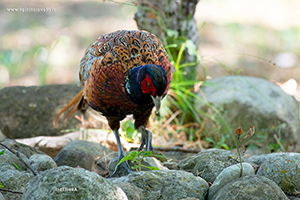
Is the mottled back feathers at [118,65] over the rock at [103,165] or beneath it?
over

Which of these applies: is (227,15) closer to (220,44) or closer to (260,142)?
(220,44)

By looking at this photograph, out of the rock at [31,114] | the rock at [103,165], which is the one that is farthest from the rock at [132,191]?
the rock at [31,114]

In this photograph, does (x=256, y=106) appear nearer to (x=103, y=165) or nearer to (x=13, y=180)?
(x=103, y=165)

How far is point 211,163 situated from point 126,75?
1.06m

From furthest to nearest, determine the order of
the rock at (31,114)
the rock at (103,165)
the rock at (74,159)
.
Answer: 1. the rock at (31,114)
2. the rock at (103,165)
3. the rock at (74,159)

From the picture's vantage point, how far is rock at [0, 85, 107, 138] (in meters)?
4.88

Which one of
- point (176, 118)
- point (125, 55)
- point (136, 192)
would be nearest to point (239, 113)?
point (176, 118)

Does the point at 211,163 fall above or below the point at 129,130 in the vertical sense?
above

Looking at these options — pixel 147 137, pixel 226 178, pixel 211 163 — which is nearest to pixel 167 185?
pixel 226 178

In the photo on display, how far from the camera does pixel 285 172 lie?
92.4 inches

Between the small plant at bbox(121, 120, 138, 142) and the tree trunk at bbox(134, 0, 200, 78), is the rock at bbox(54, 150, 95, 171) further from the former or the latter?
the tree trunk at bbox(134, 0, 200, 78)

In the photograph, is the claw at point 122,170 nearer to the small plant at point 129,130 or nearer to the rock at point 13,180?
the rock at point 13,180

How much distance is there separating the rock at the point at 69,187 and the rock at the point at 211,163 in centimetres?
100

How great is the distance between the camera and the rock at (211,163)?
2670 millimetres
